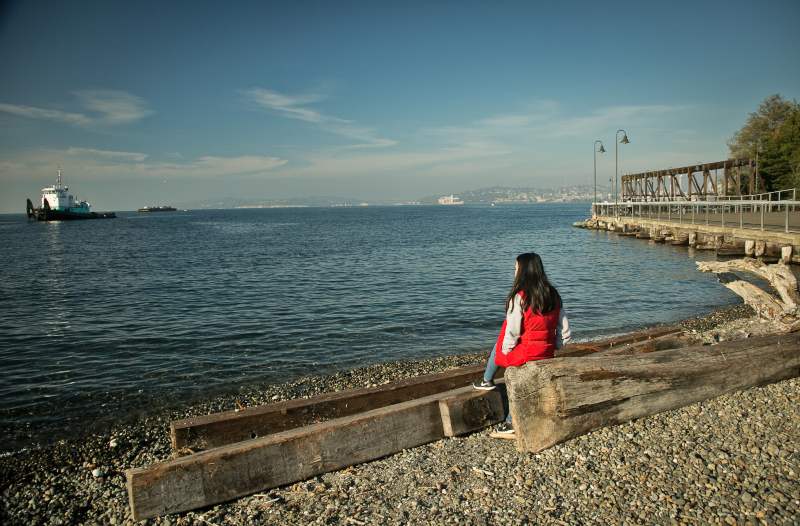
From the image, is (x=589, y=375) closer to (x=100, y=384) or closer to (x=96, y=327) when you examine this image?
(x=100, y=384)

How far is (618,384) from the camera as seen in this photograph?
17.9 feet

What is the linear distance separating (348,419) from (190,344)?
9356 millimetres

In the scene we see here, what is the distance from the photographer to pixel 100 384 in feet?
33.8

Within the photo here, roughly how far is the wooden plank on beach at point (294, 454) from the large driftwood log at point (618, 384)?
864 millimetres

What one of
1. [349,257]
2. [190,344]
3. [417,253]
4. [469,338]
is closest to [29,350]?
[190,344]

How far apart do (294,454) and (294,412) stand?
1002 mm

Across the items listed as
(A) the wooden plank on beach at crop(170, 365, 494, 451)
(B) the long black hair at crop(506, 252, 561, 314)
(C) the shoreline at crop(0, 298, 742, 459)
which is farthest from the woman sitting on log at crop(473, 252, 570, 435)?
(C) the shoreline at crop(0, 298, 742, 459)

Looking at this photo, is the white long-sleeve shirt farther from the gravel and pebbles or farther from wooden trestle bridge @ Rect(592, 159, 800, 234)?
wooden trestle bridge @ Rect(592, 159, 800, 234)

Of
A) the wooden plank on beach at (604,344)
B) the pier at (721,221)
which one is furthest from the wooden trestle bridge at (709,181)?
the wooden plank on beach at (604,344)

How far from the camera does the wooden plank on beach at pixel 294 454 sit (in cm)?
449

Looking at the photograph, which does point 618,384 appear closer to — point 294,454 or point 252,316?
point 294,454

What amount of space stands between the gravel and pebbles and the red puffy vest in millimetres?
896

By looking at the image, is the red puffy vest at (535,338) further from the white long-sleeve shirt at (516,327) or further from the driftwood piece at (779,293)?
the driftwood piece at (779,293)

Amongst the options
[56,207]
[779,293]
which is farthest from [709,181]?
[56,207]
